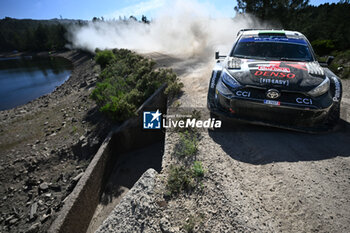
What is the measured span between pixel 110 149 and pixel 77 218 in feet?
7.60

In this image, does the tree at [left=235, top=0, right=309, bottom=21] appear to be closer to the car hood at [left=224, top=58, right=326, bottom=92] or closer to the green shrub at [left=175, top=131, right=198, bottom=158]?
the car hood at [left=224, top=58, right=326, bottom=92]

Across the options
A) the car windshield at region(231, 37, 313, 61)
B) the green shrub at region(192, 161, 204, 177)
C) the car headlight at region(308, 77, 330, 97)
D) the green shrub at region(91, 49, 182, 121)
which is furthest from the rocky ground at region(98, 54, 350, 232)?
the green shrub at region(91, 49, 182, 121)

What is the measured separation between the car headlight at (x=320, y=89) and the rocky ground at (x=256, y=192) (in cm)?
98

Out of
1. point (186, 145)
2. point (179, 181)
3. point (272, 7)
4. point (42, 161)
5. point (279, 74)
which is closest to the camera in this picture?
point (179, 181)

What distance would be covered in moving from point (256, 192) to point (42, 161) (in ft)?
21.4

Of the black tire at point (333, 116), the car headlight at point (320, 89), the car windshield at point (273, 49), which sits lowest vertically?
the black tire at point (333, 116)

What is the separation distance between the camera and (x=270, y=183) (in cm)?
270

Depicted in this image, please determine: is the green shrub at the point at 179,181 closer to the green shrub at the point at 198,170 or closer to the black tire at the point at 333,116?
the green shrub at the point at 198,170

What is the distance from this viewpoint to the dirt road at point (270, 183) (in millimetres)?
2193

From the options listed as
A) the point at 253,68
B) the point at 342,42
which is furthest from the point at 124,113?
the point at 342,42

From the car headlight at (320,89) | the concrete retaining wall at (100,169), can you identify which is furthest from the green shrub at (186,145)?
the concrete retaining wall at (100,169)

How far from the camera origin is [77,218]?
3.85 m

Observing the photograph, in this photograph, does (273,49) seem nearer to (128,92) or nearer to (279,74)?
(279,74)

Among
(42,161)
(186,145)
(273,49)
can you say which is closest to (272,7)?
(273,49)
